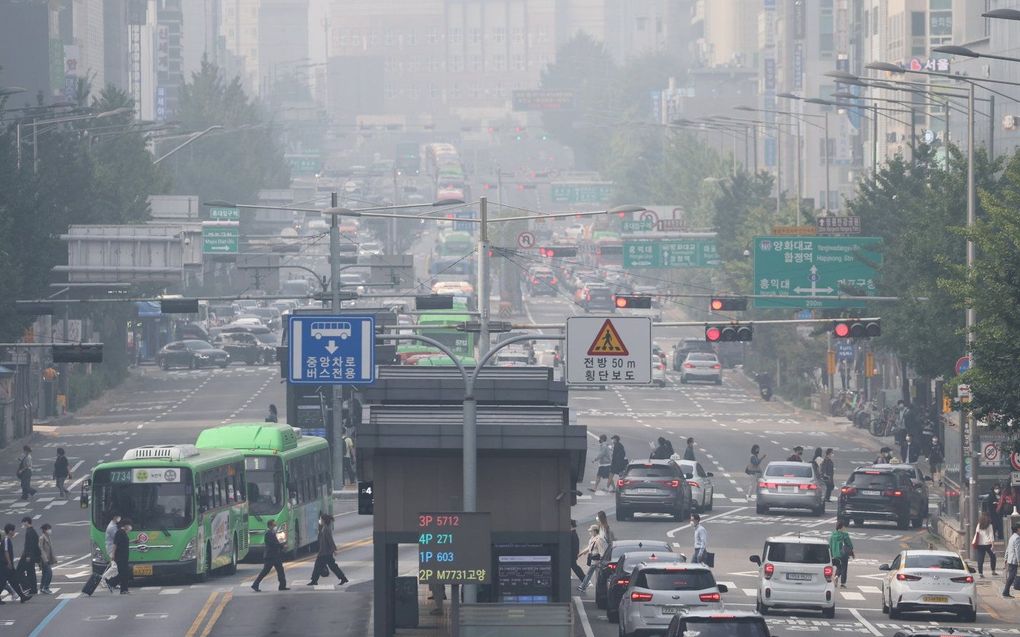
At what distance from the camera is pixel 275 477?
48719 mm

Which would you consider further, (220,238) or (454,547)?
(220,238)

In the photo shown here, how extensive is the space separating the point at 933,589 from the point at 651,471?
1818 centimetres

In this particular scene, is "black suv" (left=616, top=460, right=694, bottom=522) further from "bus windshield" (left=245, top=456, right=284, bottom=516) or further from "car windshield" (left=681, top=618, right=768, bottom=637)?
"car windshield" (left=681, top=618, right=768, bottom=637)

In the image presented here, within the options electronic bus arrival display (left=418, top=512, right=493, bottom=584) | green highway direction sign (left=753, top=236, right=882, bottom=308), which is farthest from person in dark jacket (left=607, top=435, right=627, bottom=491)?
electronic bus arrival display (left=418, top=512, right=493, bottom=584)

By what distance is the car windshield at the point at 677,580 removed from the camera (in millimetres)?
34844

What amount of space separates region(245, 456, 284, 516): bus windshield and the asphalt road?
1508mm

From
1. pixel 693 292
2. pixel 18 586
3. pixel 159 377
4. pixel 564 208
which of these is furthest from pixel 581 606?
pixel 564 208

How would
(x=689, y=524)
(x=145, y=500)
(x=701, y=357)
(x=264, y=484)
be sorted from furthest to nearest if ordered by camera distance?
(x=701, y=357), (x=689, y=524), (x=264, y=484), (x=145, y=500)

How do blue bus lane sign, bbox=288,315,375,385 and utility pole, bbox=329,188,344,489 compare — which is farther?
utility pole, bbox=329,188,344,489

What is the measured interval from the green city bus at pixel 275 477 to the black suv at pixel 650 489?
30.2 feet

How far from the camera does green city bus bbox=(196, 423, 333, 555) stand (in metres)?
48.6

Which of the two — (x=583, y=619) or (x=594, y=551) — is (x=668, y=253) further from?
(x=583, y=619)

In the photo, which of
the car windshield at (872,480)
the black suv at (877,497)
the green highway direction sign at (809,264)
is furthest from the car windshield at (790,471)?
the green highway direction sign at (809,264)

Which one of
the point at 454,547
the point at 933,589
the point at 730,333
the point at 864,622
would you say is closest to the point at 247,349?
the point at 730,333
